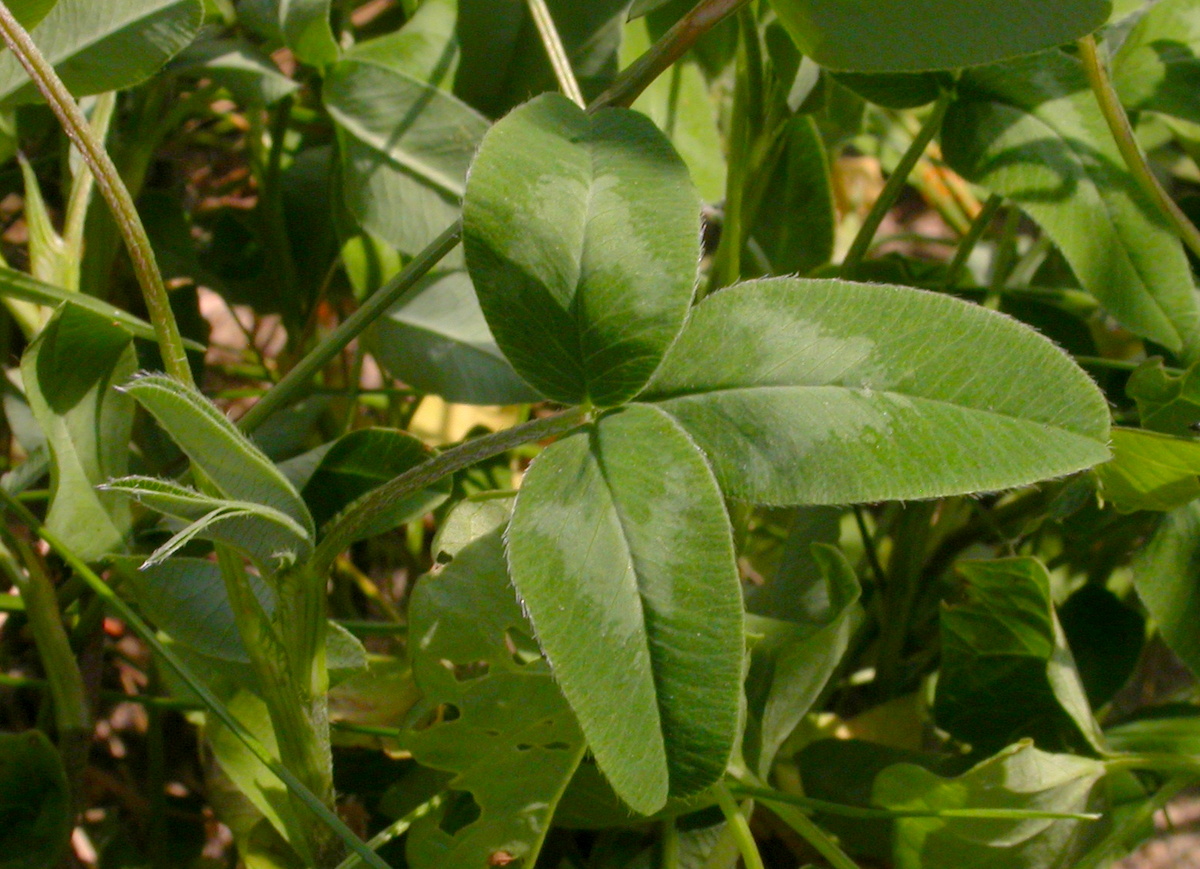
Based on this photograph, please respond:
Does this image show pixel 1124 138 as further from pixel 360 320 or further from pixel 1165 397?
pixel 360 320

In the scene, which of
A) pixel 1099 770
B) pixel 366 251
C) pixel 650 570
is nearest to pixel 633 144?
pixel 650 570

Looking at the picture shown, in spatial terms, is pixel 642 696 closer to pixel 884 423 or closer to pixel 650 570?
pixel 650 570

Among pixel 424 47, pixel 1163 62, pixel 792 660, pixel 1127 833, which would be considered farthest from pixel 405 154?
pixel 1127 833

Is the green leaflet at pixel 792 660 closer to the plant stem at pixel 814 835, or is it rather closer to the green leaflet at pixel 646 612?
the plant stem at pixel 814 835

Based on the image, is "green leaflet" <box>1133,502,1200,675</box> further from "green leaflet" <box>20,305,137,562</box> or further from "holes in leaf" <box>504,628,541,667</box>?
"green leaflet" <box>20,305,137,562</box>

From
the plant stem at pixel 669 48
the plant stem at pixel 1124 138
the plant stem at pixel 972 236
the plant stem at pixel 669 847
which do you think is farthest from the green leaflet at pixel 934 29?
the plant stem at pixel 669 847

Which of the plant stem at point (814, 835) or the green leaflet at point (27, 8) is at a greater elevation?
the green leaflet at point (27, 8)

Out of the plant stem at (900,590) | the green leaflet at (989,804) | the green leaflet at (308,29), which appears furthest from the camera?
the plant stem at (900,590)

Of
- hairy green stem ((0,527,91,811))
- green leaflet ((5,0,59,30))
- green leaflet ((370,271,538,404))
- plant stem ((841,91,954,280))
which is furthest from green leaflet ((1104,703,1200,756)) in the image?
green leaflet ((5,0,59,30))

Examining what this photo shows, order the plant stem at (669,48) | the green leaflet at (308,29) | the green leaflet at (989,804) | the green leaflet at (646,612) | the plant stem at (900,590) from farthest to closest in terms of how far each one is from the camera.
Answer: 1. the plant stem at (900,590)
2. the green leaflet at (308,29)
3. the green leaflet at (989,804)
4. the plant stem at (669,48)
5. the green leaflet at (646,612)
